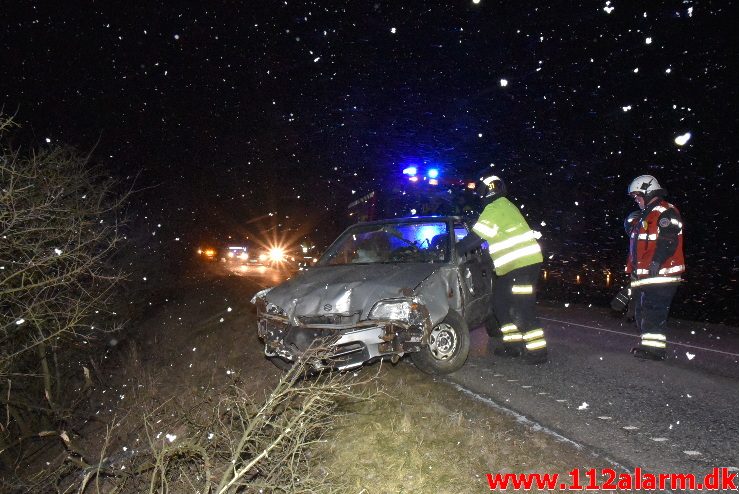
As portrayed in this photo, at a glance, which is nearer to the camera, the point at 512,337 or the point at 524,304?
the point at 524,304

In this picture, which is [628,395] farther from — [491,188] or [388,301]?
[491,188]

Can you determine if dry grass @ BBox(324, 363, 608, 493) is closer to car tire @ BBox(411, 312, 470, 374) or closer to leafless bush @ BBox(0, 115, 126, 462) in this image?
car tire @ BBox(411, 312, 470, 374)

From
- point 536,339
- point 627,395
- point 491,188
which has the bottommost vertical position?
point 627,395

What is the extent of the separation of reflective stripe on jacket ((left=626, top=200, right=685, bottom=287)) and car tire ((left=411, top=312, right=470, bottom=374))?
2.17m

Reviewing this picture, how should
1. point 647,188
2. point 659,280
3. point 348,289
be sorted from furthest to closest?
point 647,188 < point 659,280 < point 348,289

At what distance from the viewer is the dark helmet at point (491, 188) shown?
19.6 ft

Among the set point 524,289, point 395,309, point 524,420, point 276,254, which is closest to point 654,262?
point 524,289

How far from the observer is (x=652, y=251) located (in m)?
5.87

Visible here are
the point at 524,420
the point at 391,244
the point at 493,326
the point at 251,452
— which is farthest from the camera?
the point at 493,326

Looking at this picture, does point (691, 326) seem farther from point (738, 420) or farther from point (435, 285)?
point (435, 285)

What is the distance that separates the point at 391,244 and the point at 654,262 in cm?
291

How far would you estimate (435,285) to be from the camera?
206 inches

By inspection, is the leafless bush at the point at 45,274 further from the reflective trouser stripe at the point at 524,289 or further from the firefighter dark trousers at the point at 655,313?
the firefighter dark trousers at the point at 655,313

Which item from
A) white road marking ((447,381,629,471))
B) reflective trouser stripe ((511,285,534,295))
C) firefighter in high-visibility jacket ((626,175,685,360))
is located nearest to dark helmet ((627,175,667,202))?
firefighter in high-visibility jacket ((626,175,685,360))
